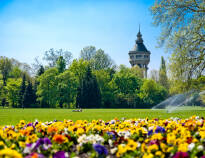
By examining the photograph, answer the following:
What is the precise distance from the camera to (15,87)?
51.5 m

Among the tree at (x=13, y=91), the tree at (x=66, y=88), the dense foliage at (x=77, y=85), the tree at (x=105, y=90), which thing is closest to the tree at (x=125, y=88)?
the dense foliage at (x=77, y=85)

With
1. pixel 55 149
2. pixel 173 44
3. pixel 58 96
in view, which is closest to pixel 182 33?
pixel 173 44

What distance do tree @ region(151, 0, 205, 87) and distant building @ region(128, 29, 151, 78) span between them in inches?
3594

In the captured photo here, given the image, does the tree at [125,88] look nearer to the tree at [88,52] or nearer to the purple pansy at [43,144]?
the tree at [88,52]

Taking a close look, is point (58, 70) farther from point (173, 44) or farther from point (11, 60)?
point (173, 44)

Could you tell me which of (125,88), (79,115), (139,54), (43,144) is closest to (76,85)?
(125,88)

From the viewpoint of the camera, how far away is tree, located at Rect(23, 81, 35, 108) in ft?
163

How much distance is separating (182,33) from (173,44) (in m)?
0.94

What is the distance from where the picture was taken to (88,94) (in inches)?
1971

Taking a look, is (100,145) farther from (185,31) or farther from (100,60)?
(100,60)

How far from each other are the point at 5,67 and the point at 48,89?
1413 centimetres

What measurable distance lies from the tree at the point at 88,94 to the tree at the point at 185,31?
3336 cm

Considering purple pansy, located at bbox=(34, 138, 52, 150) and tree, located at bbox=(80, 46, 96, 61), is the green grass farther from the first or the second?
tree, located at bbox=(80, 46, 96, 61)

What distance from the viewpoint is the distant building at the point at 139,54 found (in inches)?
4286
